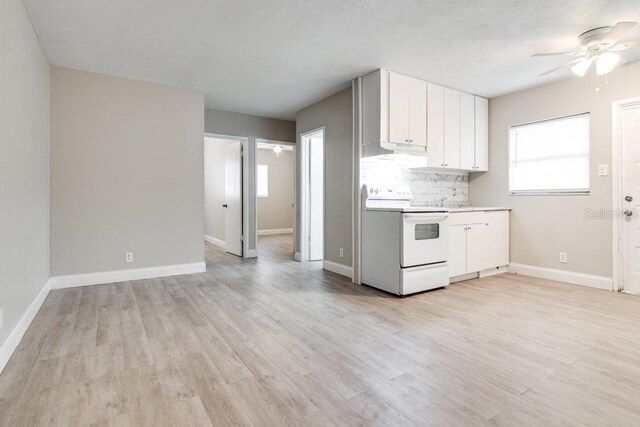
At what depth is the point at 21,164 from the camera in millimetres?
2447

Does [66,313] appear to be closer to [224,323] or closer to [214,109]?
[224,323]

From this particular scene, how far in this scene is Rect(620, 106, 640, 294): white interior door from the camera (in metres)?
3.42

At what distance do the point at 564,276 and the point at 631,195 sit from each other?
1.12m

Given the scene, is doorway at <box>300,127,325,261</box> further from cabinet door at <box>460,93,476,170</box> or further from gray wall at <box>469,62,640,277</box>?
gray wall at <box>469,62,640,277</box>

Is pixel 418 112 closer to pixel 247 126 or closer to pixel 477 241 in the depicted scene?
pixel 477 241

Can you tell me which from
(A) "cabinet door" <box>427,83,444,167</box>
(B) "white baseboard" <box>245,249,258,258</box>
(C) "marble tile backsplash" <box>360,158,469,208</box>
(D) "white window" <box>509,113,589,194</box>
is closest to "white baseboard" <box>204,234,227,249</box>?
(B) "white baseboard" <box>245,249,258,258</box>

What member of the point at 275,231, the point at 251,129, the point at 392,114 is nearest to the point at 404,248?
the point at 392,114

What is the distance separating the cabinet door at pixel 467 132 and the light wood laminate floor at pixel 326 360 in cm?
187

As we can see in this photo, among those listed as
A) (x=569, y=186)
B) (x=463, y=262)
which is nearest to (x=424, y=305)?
(x=463, y=262)

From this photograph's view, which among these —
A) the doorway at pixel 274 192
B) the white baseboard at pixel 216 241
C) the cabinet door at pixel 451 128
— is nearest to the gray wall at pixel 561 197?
the cabinet door at pixel 451 128

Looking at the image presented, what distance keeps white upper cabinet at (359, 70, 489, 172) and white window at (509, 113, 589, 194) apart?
0.43m

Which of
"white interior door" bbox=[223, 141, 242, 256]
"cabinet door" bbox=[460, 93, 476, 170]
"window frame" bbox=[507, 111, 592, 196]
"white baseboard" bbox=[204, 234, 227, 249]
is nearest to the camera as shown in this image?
"window frame" bbox=[507, 111, 592, 196]

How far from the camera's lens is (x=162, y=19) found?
266 centimetres

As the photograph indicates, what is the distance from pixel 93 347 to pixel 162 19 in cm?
253
